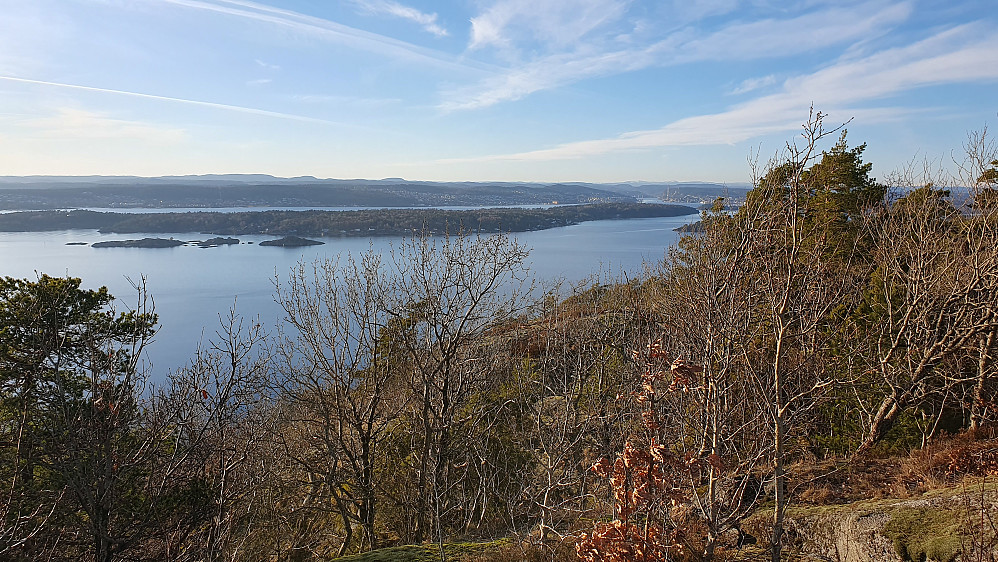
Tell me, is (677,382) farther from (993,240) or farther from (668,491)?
(993,240)

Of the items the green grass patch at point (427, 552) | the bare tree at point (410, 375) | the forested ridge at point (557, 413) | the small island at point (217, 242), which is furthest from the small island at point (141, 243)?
the green grass patch at point (427, 552)

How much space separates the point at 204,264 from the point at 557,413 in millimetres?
48141

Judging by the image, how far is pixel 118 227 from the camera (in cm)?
6994

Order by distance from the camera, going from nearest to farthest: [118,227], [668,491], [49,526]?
[668,491] < [49,526] < [118,227]

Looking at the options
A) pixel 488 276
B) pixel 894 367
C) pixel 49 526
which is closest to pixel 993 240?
pixel 894 367

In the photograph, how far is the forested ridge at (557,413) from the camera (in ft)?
17.2

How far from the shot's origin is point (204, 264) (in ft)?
161

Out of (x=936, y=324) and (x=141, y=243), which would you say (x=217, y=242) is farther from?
(x=936, y=324)

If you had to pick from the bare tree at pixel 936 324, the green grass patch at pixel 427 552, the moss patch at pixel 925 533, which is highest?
the bare tree at pixel 936 324

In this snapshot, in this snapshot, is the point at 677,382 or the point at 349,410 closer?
the point at 677,382

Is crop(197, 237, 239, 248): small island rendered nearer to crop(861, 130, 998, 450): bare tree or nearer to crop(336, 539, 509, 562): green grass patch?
crop(336, 539, 509, 562): green grass patch

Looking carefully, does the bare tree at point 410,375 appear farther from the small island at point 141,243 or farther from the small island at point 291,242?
the small island at point 141,243

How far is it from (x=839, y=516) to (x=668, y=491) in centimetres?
377

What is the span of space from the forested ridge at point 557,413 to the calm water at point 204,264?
10.8 meters
